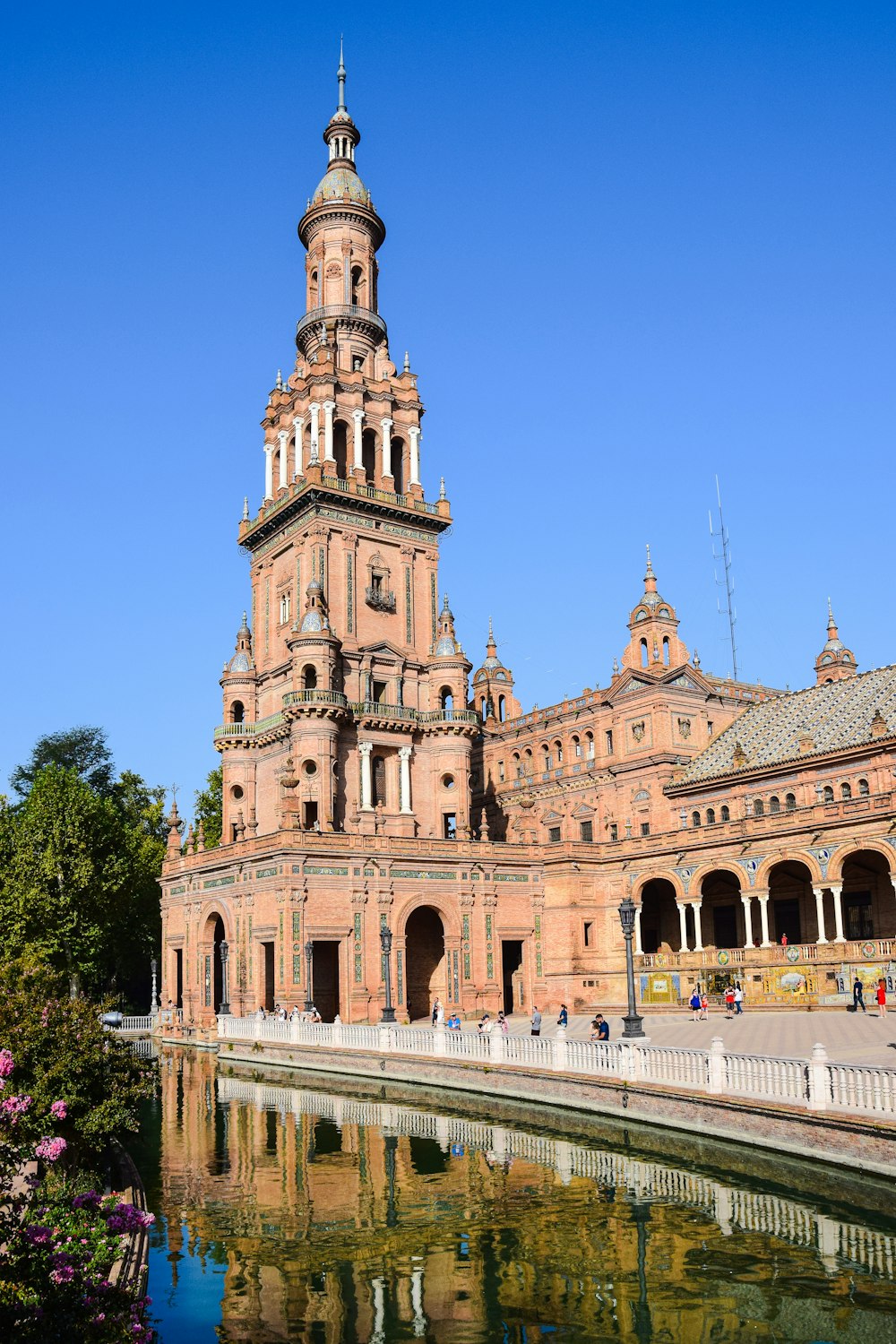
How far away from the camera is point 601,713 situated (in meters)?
61.8

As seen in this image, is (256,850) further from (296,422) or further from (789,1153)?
(789,1153)

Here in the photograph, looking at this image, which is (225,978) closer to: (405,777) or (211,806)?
(405,777)

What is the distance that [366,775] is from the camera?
55.0 metres

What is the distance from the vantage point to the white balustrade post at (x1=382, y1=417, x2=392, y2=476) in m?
62.0

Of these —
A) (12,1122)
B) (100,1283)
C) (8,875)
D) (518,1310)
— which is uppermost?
(8,875)

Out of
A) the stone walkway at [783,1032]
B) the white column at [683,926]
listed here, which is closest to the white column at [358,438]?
the white column at [683,926]

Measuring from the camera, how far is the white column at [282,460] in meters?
62.8

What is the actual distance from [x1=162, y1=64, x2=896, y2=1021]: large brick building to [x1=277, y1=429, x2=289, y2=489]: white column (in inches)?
4.7

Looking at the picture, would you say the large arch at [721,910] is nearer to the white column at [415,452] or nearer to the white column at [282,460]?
the white column at [415,452]

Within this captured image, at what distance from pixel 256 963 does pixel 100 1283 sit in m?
40.3

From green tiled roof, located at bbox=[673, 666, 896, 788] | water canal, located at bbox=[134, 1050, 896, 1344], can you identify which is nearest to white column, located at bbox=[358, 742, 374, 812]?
green tiled roof, located at bbox=[673, 666, 896, 788]

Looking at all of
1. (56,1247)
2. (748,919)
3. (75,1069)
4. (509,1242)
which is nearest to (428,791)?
(748,919)

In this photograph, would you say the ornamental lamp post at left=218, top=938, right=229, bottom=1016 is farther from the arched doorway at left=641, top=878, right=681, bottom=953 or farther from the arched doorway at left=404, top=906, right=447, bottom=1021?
the arched doorway at left=641, top=878, right=681, bottom=953

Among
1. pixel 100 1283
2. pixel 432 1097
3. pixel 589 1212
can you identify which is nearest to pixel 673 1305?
pixel 589 1212
